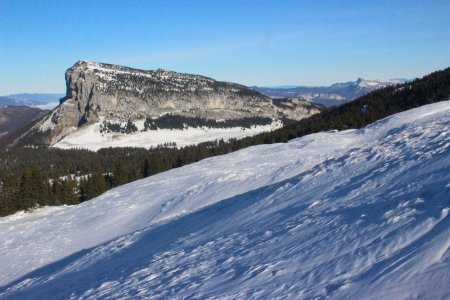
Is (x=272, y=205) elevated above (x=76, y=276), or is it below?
above

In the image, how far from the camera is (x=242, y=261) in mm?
13555

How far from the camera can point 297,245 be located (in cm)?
1329

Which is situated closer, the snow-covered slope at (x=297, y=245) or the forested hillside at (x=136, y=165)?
the snow-covered slope at (x=297, y=245)

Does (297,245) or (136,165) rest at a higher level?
(297,245)

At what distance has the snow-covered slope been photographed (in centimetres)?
1009

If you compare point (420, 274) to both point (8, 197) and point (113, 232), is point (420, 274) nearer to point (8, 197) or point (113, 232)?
point (113, 232)

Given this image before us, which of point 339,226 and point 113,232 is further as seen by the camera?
point 113,232

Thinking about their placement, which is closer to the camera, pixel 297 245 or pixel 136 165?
pixel 297 245

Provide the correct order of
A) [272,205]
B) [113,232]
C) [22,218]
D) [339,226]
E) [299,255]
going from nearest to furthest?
[299,255]
[339,226]
[272,205]
[113,232]
[22,218]

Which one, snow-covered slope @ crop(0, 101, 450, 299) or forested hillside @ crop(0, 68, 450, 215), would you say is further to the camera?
forested hillside @ crop(0, 68, 450, 215)

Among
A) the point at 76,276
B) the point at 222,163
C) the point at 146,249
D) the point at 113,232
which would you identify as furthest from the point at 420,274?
the point at 222,163

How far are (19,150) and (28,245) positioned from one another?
167 meters

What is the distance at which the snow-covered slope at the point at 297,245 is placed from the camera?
1009 centimetres

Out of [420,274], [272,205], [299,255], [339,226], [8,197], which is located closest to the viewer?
[420,274]
